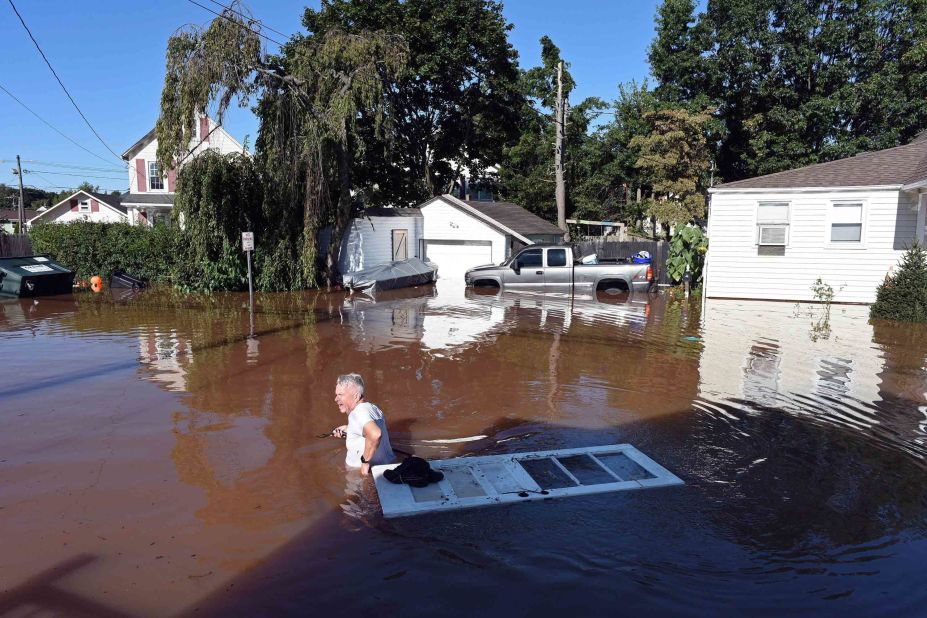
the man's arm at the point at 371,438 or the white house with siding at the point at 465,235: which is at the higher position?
the white house with siding at the point at 465,235

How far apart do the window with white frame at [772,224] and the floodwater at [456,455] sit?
6409 millimetres

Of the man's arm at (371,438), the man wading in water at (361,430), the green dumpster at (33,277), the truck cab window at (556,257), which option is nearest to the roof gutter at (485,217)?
the truck cab window at (556,257)

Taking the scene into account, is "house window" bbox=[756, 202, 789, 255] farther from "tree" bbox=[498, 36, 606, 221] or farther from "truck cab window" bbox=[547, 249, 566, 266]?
"tree" bbox=[498, 36, 606, 221]

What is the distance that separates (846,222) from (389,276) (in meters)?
13.4

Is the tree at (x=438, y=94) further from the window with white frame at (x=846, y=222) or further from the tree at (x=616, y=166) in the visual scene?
the window with white frame at (x=846, y=222)

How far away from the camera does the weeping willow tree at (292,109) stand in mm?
17516

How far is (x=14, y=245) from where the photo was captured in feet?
82.9

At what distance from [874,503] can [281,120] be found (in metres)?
17.5

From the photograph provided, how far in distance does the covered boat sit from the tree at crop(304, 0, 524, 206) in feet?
26.6

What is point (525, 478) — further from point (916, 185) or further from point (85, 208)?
point (85, 208)

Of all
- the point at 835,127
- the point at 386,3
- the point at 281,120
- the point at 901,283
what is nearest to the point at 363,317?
the point at 281,120

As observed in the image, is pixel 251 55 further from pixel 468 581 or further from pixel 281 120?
pixel 468 581

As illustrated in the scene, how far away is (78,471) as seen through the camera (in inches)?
234

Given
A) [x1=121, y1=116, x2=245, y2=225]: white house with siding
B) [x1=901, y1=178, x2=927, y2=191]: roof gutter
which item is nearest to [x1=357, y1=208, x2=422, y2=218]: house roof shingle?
[x1=901, y1=178, x2=927, y2=191]: roof gutter
